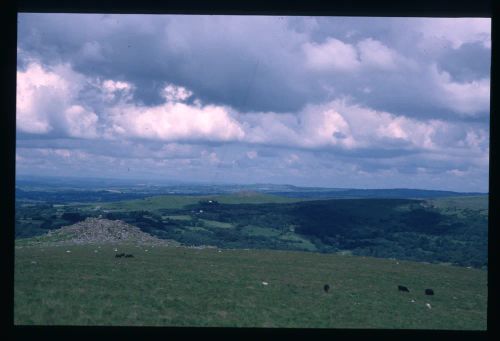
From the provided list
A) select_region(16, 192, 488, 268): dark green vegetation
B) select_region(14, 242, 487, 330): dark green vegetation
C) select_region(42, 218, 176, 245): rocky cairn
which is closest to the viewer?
select_region(14, 242, 487, 330): dark green vegetation

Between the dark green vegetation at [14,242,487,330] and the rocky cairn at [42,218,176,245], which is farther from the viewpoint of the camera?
the rocky cairn at [42,218,176,245]

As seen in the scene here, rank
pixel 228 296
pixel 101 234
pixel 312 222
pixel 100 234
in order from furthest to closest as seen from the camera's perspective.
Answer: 1. pixel 312 222
2. pixel 101 234
3. pixel 100 234
4. pixel 228 296

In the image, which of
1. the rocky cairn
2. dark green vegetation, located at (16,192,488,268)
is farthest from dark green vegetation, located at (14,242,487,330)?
dark green vegetation, located at (16,192,488,268)

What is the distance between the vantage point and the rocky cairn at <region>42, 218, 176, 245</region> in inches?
1247

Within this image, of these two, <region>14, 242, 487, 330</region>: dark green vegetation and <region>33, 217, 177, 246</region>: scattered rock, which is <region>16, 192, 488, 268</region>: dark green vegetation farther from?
<region>14, 242, 487, 330</region>: dark green vegetation

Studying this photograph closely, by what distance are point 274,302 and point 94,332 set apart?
7817mm

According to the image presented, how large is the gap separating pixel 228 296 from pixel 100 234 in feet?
75.1

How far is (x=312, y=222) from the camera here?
8338 cm

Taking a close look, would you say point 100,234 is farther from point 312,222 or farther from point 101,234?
point 312,222

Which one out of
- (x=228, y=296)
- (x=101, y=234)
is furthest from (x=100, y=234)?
(x=228, y=296)

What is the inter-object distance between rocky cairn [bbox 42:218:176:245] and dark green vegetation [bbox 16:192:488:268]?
11.9 m

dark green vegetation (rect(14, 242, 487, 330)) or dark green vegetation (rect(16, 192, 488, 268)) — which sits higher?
dark green vegetation (rect(14, 242, 487, 330))

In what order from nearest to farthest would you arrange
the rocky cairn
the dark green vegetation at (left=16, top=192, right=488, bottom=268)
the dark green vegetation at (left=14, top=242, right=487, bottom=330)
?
1. the dark green vegetation at (left=14, top=242, right=487, bottom=330)
2. the rocky cairn
3. the dark green vegetation at (left=16, top=192, right=488, bottom=268)

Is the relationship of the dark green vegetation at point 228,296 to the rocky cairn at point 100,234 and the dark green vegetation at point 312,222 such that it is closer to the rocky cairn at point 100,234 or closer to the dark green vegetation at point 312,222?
the rocky cairn at point 100,234
